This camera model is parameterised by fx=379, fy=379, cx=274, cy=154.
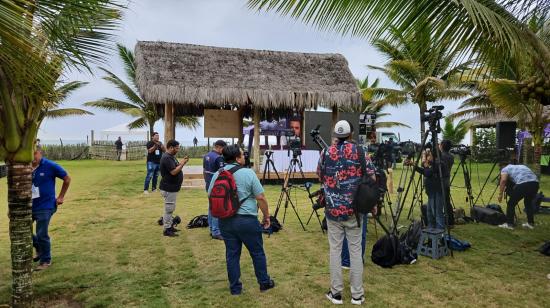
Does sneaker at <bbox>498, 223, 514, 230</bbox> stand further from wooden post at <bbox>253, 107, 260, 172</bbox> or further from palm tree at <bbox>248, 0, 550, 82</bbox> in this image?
wooden post at <bbox>253, 107, 260, 172</bbox>

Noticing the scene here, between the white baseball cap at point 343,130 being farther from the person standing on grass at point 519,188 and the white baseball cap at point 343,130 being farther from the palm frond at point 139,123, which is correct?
the palm frond at point 139,123

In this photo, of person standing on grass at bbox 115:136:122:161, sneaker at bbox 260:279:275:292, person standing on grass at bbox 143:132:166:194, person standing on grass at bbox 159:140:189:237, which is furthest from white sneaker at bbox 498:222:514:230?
person standing on grass at bbox 115:136:122:161

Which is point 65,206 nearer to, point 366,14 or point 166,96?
Result: point 166,96

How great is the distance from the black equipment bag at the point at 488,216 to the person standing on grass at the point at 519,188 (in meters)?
0.12

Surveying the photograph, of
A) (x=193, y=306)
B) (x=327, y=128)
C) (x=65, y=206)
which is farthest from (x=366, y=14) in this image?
(x=327, y=128)

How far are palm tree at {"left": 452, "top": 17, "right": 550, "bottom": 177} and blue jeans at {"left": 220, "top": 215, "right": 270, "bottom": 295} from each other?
9.97 ft

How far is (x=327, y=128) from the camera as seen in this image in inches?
821

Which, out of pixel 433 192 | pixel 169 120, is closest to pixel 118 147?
pixel 169 120

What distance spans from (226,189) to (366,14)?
79.9 inches

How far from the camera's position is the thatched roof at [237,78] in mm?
11383

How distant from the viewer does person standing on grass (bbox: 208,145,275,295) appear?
146 inches

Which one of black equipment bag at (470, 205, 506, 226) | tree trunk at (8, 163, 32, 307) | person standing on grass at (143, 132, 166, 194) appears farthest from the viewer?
person standing on grass at (143, 132, 166, 194)

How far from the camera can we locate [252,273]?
448cm

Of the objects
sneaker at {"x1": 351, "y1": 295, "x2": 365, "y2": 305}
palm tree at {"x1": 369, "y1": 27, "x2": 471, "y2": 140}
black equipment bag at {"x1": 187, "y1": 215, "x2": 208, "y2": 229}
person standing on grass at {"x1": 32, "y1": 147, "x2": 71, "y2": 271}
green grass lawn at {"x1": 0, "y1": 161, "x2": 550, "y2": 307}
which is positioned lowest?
green grass lawn at {"x1": 0, "y1": 161, "x2": 550, "y2": 307}
